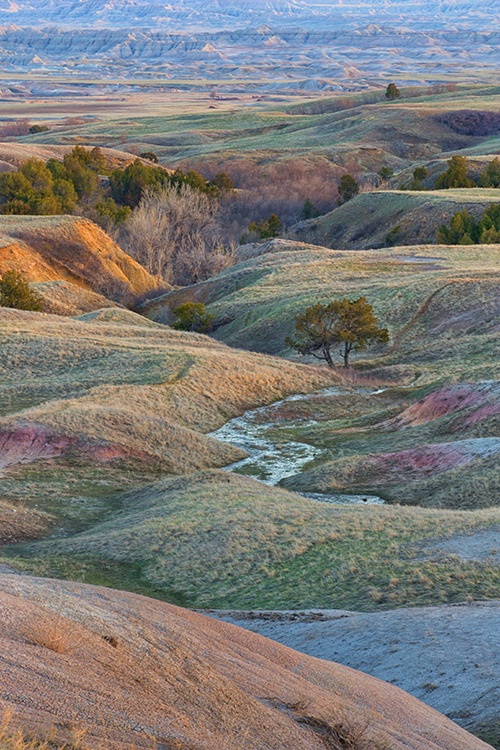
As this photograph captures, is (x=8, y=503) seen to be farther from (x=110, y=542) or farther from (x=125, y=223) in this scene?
(x=125, y=223)

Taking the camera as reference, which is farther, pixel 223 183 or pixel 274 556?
pixel 223 183

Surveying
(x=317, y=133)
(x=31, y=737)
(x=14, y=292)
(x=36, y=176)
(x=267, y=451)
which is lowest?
(x=267, y=451)

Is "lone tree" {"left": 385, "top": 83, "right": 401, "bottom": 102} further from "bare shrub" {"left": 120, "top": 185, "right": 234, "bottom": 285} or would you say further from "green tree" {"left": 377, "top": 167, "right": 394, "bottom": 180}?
"bare shrub" {"left": 120, "top": 185, "right": 234, "bottom": 285}

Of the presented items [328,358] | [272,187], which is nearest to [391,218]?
[272,187]

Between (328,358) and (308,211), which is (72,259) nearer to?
(328,358)

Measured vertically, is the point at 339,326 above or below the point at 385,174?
above

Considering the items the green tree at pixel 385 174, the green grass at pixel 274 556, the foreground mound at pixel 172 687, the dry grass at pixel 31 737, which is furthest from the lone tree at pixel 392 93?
the dry grass at pixel 31 737

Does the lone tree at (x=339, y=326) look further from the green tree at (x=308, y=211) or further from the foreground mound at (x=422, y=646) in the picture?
the green tree at (x=308, y=211)
